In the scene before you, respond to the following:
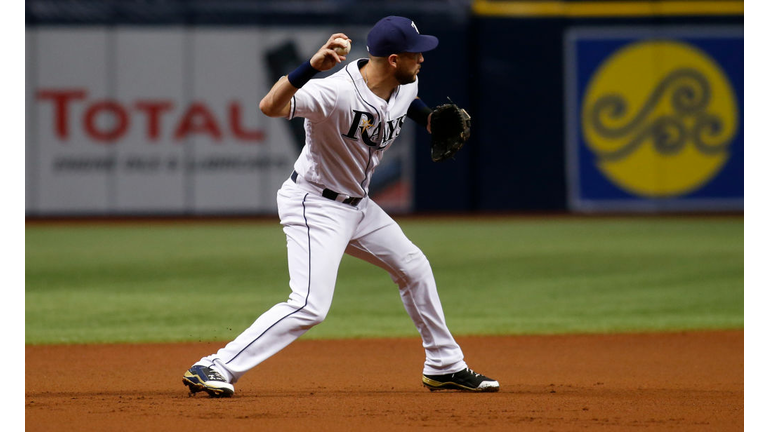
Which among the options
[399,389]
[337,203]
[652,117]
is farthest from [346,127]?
[652,117]

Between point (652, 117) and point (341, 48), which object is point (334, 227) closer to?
point (341, 48)

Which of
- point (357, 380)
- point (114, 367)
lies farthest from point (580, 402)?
point (114, 367)

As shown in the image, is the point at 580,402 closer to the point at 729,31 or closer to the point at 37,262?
the point at 37,262

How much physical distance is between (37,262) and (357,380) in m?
7.45

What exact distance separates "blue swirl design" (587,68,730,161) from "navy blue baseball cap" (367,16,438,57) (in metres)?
14.3

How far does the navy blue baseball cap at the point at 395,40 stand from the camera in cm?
464

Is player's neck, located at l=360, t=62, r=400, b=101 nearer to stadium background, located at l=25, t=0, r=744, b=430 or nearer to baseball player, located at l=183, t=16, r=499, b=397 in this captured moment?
baseball player, located at l=183, t=16, r=499, b=397

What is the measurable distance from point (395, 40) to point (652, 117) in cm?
1453

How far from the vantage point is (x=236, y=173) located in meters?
18.0

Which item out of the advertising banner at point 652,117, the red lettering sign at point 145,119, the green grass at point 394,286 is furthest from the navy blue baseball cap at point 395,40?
the advertising banner at point 652,117

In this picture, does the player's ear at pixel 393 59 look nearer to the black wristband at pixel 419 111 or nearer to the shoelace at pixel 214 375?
the black wristband at pixel 419 111

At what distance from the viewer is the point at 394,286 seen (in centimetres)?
1019

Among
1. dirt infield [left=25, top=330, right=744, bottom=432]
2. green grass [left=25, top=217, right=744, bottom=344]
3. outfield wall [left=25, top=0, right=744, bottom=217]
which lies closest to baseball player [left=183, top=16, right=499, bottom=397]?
dirt infield [left=25, top=330, right=744, bottom=432]

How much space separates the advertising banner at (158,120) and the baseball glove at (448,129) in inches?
496
